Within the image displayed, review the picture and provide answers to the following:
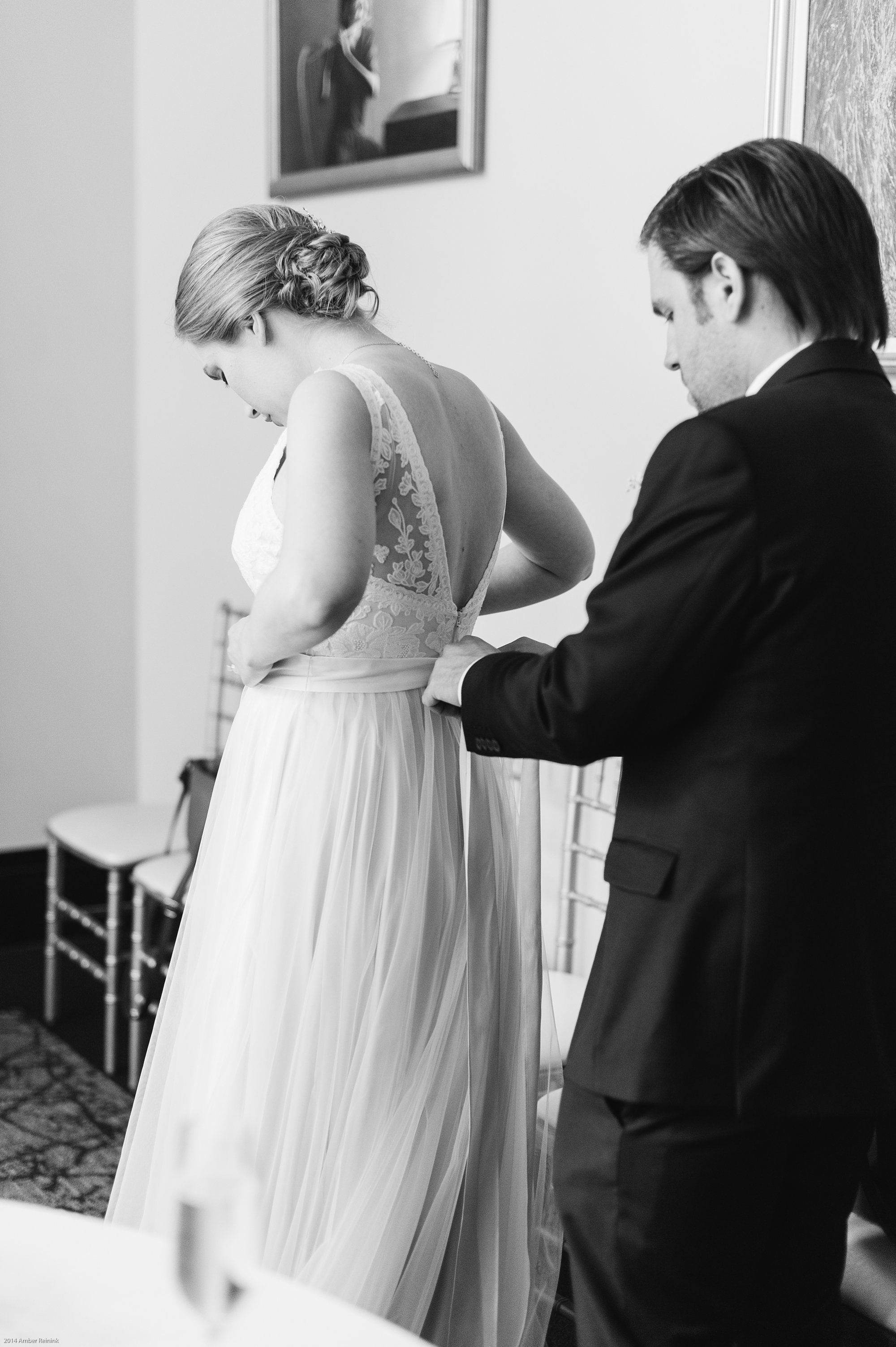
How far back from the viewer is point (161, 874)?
3.17m

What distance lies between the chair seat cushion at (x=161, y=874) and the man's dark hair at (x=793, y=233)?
216cm

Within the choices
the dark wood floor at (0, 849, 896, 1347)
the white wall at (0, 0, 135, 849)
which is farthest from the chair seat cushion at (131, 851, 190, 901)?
the white wall at (0, 0, 135, 849)

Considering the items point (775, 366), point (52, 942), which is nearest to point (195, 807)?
point (52, 942)

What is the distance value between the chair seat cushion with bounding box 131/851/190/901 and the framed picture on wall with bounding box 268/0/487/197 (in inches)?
63.8

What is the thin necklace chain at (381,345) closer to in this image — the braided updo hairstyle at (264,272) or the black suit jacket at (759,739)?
the braided updo hairstyle at (264,272)

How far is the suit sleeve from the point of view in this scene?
117 centimetres

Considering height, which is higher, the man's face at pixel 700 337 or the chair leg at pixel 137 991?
the man's face at pixel 700 337

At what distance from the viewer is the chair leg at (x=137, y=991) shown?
3229 millimetres

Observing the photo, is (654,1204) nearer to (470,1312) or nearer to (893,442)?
(470,1312)

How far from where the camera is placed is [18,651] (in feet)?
13.2

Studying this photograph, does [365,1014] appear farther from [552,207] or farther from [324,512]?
[552,207]

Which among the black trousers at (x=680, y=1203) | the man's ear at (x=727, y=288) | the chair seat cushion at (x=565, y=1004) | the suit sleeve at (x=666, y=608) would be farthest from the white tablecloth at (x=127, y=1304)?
the chair seat cushion at (x=565, y=1004)

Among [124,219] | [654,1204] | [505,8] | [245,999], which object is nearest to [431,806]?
[245,999]

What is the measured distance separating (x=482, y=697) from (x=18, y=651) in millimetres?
2918
